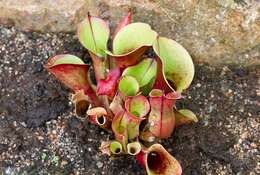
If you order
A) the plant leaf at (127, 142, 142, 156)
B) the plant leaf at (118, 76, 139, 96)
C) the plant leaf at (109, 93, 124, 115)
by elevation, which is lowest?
the plant leaf at (127, 142, 142, 156)

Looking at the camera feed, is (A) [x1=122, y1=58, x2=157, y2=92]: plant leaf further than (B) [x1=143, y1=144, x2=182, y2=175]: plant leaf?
Yes

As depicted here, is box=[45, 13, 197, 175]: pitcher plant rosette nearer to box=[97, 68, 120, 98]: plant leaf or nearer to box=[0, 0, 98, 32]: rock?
box=[97, 68, 120, 98]: plant leaf

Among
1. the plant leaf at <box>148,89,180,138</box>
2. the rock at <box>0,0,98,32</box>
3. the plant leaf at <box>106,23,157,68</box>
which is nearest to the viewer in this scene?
the plant leaf at <box>148,89,180,138</box>

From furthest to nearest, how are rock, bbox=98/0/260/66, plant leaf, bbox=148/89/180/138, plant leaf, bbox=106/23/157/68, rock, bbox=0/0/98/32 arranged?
rock, bbox=0/0/98/32, rock, bbox=98/0/260/66, plant leaf, bbox=106/23/157/68, plant leaf, bbox=148/89/180/138

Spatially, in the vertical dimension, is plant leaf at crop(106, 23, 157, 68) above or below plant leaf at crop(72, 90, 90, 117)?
above

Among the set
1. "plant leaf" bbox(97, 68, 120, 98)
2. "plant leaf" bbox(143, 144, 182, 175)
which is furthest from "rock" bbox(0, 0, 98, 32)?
"plant leaf" bbox(143, 144, 182, 175)

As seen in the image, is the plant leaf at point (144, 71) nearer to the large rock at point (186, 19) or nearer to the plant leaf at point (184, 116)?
the plant leaf at point (184, 116)
